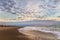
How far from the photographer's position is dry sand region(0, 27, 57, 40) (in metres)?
1.43

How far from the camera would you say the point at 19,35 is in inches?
56.9

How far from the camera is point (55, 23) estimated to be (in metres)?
1.45

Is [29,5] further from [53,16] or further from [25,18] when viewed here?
[53,16]

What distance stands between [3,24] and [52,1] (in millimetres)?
486

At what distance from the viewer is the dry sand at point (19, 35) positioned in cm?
143

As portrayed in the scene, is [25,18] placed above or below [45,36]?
above

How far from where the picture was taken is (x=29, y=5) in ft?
4.84

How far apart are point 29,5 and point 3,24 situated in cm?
29

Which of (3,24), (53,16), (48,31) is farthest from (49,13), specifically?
(3,24)

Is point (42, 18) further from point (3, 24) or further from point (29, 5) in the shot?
point (3, 24)

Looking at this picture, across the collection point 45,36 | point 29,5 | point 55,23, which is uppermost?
point 29,5

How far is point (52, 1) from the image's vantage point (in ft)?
4.81

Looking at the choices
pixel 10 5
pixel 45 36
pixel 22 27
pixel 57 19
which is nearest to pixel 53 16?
pixel 57 19

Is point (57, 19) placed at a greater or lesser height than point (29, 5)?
lesser
